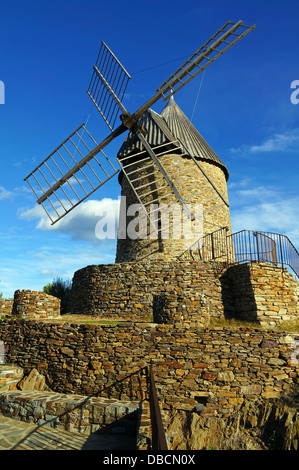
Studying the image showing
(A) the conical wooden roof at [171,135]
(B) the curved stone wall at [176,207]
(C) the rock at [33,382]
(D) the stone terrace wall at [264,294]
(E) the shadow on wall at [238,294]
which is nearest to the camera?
(C) the rock at [33,382]

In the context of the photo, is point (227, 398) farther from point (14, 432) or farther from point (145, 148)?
point (145, 148)

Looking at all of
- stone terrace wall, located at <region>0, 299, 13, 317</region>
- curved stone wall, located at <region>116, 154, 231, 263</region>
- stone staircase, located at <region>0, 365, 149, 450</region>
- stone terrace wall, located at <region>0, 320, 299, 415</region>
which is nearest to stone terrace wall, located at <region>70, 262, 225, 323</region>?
stone terrace wall, located at <region>0, 320, 299, 415</region>

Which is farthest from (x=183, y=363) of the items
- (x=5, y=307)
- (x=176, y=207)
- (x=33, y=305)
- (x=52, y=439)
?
(x=5, y=307)

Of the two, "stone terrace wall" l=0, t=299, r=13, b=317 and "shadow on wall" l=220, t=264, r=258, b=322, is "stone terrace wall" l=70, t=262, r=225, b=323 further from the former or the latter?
"stone terrace wall" l=0, t=299, r=13, b=317

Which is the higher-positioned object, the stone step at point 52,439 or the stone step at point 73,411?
the stone step at point 73,411

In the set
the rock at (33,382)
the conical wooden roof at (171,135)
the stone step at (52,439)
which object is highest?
the conical wooden roof at (171,135)

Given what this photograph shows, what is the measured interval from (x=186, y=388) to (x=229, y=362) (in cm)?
110

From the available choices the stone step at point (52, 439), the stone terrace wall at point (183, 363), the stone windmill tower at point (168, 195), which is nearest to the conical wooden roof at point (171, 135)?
the stone windmill tower at point (168, 195)

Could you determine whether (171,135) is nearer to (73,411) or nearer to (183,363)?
(183,363)

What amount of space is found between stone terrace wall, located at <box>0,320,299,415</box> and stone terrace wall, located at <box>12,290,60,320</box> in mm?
2466

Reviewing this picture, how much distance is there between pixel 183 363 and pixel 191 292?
2614 millimetres

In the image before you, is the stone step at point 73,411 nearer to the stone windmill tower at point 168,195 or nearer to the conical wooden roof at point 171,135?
the stone windmill tower at point 168,195

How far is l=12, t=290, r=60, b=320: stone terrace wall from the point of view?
32.4 ft

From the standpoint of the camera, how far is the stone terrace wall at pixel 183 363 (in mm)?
6938
